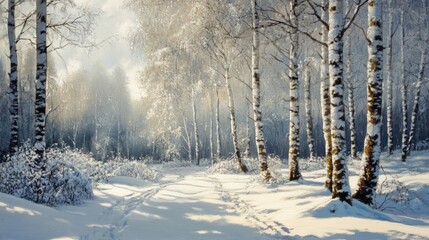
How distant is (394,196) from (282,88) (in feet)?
75.8

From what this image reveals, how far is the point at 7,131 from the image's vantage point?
1578 inches

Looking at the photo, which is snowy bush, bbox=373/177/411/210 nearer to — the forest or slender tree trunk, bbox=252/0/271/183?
the forest

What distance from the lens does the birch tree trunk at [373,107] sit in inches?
306

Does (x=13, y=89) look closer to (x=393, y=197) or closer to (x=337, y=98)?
(x=337, y=98)

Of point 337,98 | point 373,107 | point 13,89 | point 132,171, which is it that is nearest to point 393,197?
point 373,107

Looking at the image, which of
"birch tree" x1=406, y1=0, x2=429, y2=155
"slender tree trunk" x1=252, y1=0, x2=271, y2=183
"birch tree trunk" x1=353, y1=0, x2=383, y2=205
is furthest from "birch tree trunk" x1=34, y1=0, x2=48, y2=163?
"birch tree" x1=406, y1=0, x2=429, y2=155

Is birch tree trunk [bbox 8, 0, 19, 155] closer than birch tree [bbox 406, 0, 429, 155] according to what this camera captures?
Yes

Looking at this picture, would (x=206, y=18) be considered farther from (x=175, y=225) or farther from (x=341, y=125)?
(x=175, y=225)

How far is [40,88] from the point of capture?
29.6 ft

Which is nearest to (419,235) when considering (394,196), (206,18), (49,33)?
(394,196)

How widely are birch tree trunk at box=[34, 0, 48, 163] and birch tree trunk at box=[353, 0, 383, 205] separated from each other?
7674 millimetres

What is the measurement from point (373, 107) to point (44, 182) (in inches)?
301

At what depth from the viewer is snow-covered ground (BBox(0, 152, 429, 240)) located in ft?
19.6

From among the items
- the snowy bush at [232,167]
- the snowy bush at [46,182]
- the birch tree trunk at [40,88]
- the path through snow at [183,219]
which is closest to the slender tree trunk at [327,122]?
the path through snow at [183,219]
